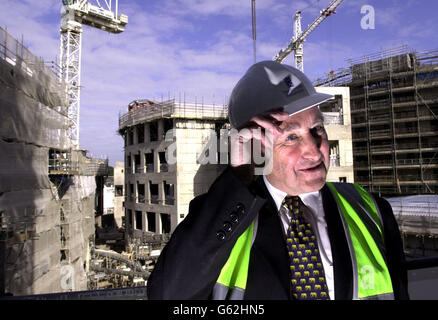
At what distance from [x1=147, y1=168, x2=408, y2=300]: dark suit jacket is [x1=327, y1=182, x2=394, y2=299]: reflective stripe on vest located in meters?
0.04

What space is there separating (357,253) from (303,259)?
25 centimetres

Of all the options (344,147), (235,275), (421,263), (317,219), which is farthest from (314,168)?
(344,147)

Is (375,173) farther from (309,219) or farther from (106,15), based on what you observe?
(106,15)

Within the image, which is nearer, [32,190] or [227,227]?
[227,227]

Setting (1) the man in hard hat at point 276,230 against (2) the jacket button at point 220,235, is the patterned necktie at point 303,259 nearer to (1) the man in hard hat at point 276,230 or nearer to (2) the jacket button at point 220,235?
(1) the man in hard hat at point 276,230

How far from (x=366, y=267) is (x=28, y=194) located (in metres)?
9.31

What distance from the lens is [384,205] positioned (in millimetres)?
1449

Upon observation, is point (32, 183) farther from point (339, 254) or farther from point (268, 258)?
point (339, 254)

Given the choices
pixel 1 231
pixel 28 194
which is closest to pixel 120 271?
pixel 28 194

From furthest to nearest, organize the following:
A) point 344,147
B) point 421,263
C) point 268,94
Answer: point 344,147 < point 421,263 < point 268,94

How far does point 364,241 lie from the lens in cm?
128
